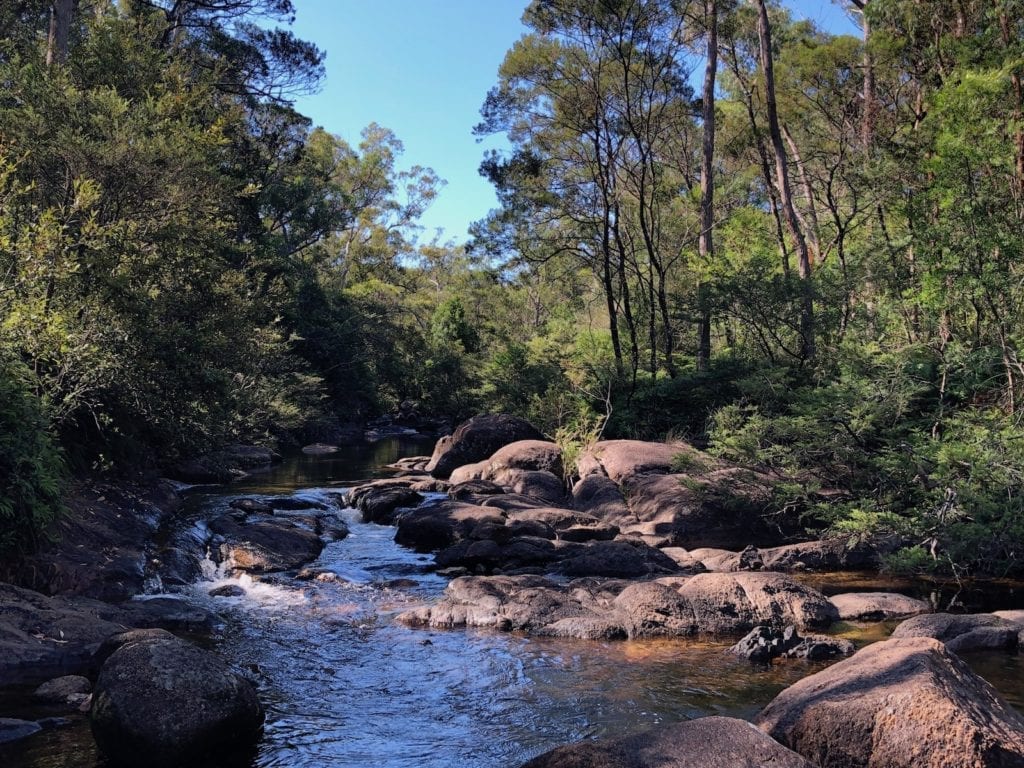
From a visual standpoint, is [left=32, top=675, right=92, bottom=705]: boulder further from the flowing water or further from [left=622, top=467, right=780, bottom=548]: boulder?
[left=622, top=467, right=780, bottom=548]: boulder

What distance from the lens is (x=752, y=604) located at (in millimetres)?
8844

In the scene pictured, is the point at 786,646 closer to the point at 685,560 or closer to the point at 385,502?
the point at 685,560

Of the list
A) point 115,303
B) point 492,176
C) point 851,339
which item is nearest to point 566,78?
point 492,176

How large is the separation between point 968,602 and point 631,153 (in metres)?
20.7

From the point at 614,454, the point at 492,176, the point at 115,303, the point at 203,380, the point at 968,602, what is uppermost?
the point at 492,176

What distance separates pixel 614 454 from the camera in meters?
15.9

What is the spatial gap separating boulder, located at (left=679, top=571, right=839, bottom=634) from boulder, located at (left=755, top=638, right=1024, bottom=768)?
10.9ft

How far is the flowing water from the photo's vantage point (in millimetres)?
5660

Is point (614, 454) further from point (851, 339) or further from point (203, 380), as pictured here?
point (203, 380)

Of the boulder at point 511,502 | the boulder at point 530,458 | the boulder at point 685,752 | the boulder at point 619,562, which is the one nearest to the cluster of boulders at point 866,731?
the boulder at point 685,752

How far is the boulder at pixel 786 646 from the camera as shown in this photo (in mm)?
7641

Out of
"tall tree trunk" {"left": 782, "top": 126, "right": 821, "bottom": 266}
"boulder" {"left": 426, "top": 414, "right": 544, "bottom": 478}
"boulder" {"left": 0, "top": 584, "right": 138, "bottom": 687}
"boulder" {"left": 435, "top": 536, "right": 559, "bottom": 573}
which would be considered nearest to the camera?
"boulder" {"left": 0, "top": 584, "right": 138, "bottom": 687}

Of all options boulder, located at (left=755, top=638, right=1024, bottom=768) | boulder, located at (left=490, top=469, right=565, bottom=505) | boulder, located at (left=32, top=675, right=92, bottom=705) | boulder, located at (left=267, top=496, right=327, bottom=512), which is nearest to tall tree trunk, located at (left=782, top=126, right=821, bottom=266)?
boulder, located at (left=490, top=469, right=565, bottom=505)

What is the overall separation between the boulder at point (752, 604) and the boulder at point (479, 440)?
36.7ft
